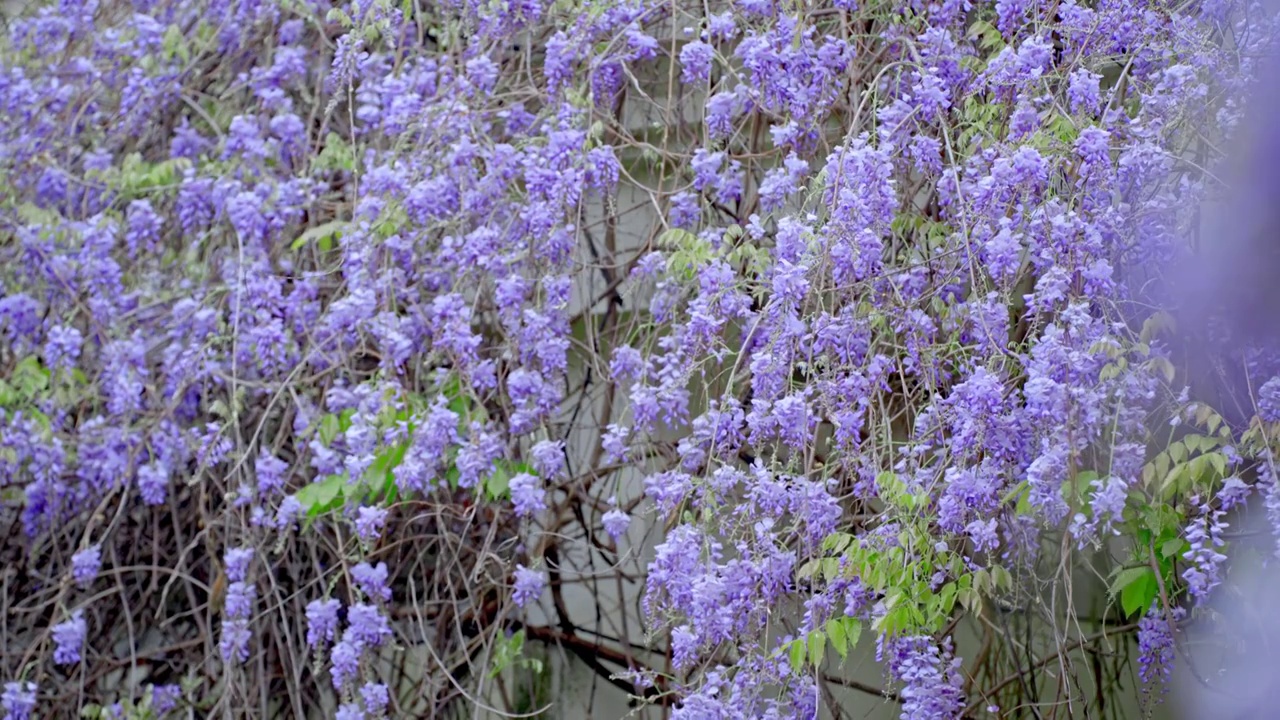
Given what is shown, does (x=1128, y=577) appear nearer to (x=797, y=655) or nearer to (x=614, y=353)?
(x=797, y=655)

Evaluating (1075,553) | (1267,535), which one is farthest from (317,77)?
(1267,535)

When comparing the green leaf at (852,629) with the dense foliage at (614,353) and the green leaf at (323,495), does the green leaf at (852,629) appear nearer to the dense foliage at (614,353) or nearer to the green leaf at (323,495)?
the dense foliage at (614,353)

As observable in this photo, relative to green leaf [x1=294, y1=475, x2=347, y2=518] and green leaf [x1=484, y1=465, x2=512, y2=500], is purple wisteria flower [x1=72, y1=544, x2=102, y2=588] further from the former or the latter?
green leaf [x1=484, y1=465, x2=512, y2=500]

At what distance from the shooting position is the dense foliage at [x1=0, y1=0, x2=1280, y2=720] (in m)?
2.24

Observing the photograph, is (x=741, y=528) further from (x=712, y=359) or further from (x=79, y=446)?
(x=79, y=446)

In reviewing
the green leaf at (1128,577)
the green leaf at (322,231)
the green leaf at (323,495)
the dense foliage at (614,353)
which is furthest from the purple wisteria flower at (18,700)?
the green leaf at (1128,577)

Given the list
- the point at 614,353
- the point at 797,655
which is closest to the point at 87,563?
the point at 614,353

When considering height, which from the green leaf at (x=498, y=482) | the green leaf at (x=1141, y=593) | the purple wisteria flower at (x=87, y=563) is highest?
the green leaf at (x=498, y=482)

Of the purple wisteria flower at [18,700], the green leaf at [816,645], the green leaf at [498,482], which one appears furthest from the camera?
the purple wisteria flower at [18,700]

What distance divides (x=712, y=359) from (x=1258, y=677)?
67.2 inches

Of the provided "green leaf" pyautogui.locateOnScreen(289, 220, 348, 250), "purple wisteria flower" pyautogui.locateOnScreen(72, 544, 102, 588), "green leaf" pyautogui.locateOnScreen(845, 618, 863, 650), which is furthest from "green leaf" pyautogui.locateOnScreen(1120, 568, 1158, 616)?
"purple wisteria flower" pyautogui.locateOnScreen(72, 544, 102, 588)

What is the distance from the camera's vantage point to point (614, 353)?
2.94 metres

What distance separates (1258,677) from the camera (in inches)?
45.8

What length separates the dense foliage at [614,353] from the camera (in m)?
2.24
